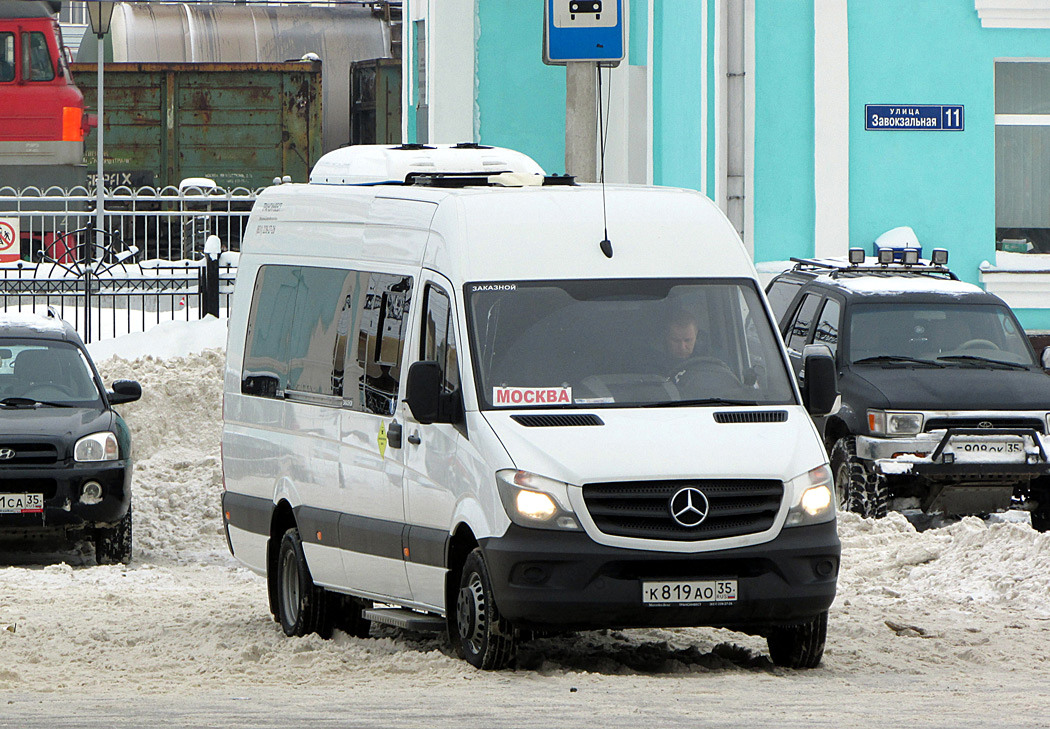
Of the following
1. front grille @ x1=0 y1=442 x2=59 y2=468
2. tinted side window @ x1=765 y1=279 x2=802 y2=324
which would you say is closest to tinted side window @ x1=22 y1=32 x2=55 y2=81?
tinted side window @ x1=765 y1=279 x2=802 y2=324

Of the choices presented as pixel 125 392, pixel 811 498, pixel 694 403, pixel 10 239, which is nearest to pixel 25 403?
pixel 125 392

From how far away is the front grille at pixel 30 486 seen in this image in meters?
12.7

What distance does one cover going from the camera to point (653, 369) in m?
8.26

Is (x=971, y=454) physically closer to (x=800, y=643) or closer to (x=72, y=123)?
(x=800, y=643)

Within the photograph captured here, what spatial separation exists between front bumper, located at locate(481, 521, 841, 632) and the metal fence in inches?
515

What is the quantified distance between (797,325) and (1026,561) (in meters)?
4.20

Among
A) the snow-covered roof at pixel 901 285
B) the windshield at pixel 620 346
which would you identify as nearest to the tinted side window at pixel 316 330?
the windshield at pixel 620 346

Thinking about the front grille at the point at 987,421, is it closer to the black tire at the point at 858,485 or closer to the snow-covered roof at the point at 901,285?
the black tire at the point at 858,485

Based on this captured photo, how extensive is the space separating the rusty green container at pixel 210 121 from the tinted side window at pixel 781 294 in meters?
18.4

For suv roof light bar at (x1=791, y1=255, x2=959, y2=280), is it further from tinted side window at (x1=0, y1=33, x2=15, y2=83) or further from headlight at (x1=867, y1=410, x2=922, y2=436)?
tinted side window at (x1=0, y1=33, x2=15, y2=83)

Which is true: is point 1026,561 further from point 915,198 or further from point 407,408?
point 915,198

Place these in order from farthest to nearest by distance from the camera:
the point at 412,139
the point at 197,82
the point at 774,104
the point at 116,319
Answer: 1. the point at 197,82
2. the point at 412,139
3. the point at 116,319
4. the point at 774,104

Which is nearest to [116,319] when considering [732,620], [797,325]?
[797,325]

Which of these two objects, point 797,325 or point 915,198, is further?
point 915,198
